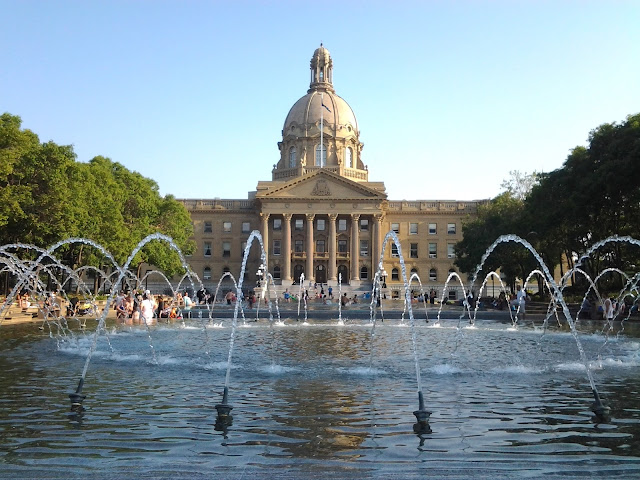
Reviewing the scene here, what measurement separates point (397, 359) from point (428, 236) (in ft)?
268

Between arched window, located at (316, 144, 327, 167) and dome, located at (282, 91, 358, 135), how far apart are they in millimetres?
3574

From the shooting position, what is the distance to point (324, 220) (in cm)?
9325

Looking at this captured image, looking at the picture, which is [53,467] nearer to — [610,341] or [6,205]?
[610,341]

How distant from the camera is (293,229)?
306ft

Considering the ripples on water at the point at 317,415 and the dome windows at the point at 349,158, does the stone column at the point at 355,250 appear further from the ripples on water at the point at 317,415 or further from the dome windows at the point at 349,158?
the ripples on water at the point at 317,415

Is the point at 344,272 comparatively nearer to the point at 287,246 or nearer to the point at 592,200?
the point at 287,246

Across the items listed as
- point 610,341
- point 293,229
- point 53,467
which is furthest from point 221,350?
point 293,229

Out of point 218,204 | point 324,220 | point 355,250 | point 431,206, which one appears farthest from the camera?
point 431,206

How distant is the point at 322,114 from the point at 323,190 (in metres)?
17.6

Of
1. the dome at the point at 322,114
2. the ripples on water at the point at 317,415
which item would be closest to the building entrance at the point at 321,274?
the dome at the point at 322,114

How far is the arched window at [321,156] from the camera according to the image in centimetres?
9862

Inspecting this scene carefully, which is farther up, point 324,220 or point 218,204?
point 218,204

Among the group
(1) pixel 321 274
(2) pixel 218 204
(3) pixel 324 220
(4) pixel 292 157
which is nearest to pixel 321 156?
(4) pixel 292 157

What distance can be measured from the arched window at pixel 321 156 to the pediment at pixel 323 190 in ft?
37.8
